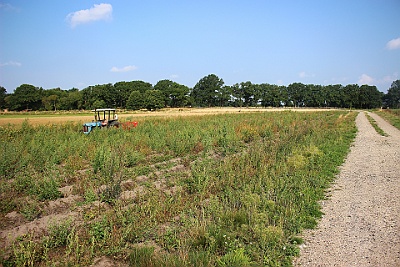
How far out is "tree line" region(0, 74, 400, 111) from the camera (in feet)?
285

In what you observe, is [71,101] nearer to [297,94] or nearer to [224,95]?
[224,95]

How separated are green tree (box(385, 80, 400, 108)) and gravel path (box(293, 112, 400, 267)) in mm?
157799

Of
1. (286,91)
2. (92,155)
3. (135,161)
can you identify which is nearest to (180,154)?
(135,161)

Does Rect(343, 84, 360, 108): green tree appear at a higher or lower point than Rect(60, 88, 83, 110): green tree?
higher

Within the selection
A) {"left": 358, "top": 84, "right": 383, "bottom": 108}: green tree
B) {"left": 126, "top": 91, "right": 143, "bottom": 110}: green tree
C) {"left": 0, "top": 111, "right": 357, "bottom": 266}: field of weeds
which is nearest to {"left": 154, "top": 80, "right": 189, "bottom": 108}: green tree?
{"left": 126, "top": 91, "right": 143, "bottom": 110}: green tree

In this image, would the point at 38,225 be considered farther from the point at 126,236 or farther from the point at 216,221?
the point at 216,221

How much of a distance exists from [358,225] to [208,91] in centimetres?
11987

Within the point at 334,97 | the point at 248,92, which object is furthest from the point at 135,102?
the point at 334,97

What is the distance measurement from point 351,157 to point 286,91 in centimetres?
12875

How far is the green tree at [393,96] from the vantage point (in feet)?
459

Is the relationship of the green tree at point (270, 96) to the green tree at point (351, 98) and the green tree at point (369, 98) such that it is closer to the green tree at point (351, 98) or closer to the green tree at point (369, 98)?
the green tree at point (351, 98)

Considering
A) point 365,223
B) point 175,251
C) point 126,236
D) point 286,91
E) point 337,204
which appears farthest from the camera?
point 286,91

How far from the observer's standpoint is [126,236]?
529 cm

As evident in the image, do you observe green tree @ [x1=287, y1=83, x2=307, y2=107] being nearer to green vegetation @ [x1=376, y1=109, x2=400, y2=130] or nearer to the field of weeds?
green vegetation @ [x1=376, y1=109, x2=400, y2=130]
